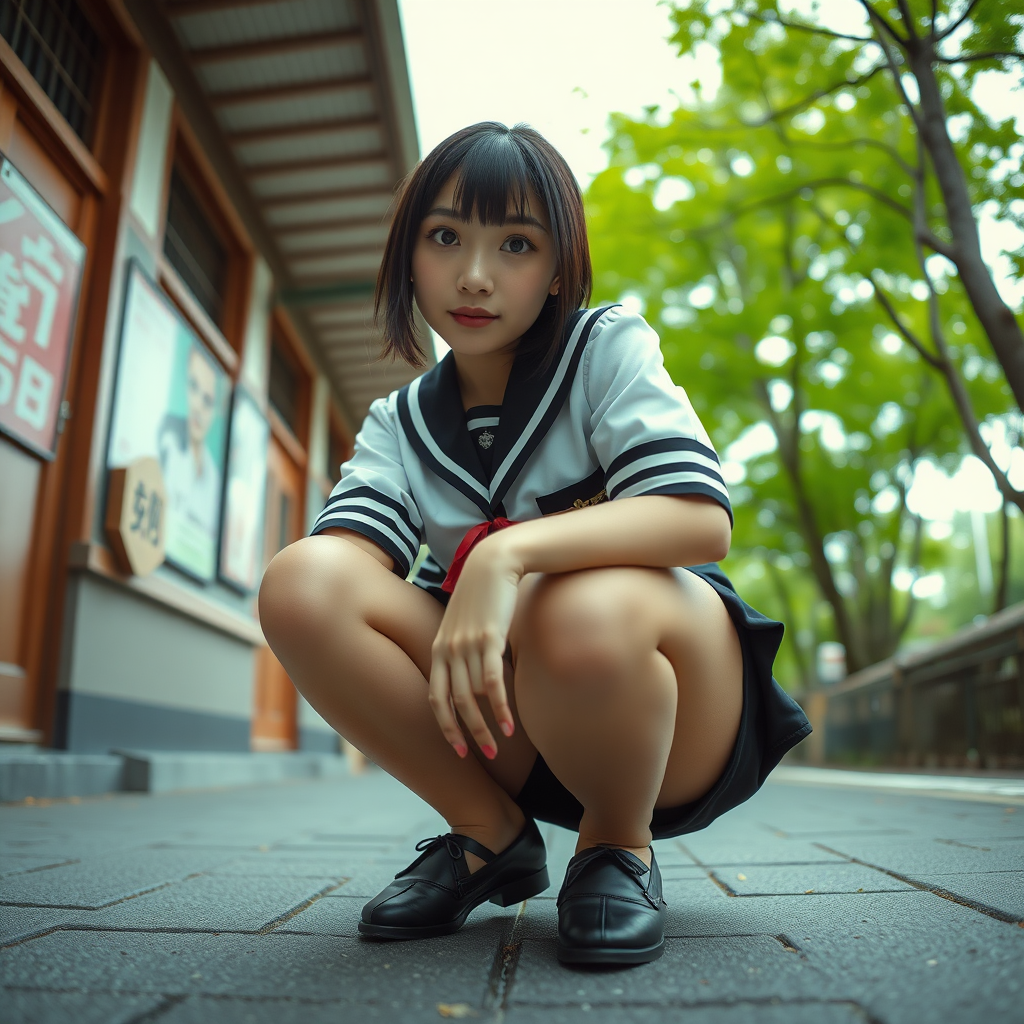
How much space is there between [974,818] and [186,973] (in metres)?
2.72

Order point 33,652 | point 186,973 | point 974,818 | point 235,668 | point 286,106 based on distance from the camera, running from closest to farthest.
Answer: point 186,973, point 974,818, point 33,652, point 286,106, point 235,668

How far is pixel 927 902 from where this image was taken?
1.39 m

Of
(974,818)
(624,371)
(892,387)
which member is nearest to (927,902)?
(624,371)

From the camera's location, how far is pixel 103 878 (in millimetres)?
1791

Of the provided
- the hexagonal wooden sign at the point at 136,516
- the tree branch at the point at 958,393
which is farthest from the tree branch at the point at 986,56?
the hexagonal wooden sign at the point at 136,516

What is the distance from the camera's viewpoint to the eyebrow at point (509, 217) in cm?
140

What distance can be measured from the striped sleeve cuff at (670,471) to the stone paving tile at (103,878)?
112 cm

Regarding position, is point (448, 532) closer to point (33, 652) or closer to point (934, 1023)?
point (934, 1023)

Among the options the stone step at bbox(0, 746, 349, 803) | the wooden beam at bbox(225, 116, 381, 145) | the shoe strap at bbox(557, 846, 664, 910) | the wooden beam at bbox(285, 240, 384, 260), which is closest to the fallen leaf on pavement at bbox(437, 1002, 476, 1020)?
the shoe strap at bbox(557, 846, 664, 910)

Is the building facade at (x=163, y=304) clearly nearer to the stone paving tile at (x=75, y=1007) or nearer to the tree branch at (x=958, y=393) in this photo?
the stone paving tile at (x=75, y=1007)

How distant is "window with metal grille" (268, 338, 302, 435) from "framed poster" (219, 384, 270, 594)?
1.04 metres

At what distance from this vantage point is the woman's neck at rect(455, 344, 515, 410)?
1.54 meters

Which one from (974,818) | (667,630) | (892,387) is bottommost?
(974,818)

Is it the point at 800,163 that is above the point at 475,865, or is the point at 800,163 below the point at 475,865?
above
